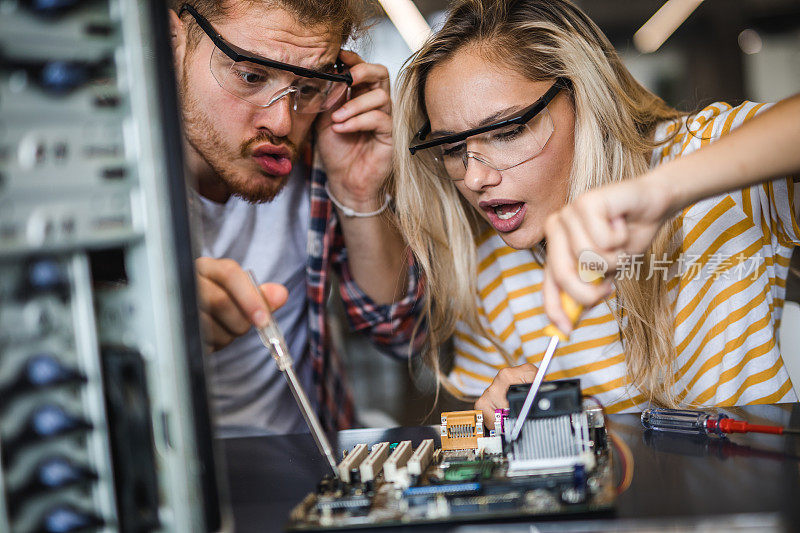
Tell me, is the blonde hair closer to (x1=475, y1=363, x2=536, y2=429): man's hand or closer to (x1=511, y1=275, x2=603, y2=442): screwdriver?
(x1=475, y1=363, x2=536, y2=429): man's hand

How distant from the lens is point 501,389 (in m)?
1.11

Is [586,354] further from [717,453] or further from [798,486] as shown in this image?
[798,486]

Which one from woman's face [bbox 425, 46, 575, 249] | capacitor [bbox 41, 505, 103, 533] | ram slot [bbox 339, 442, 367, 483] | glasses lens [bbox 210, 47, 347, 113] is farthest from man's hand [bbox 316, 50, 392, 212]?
capacitor [bbox 41, 505, 103, 533]

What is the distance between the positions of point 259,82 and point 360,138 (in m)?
0.33

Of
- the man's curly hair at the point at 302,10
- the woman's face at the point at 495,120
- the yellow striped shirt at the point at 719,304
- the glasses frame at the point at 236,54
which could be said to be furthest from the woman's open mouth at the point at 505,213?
the man's curly hair at the point at 302,10

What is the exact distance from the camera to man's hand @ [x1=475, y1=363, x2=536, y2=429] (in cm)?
110

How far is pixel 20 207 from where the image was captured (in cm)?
60

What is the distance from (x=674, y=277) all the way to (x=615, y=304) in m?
0.14

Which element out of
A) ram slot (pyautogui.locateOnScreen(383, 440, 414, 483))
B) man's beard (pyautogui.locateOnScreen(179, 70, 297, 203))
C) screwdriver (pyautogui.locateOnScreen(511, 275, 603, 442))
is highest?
man's beard (pyautogui.locateOnScreen(179, 70, 297, 203))

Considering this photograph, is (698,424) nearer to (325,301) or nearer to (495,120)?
(495,120)

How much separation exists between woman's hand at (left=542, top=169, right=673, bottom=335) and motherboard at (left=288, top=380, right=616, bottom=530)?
0.13 metres

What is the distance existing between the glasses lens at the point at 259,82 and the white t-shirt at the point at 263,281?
12.8 inches

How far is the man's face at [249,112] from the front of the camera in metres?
1.43

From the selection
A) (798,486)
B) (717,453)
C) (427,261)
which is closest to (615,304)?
(427,261)
